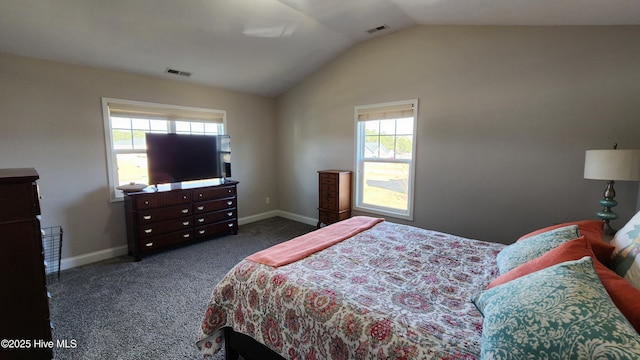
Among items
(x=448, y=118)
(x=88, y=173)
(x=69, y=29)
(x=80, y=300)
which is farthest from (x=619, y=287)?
(x=88, y=173)

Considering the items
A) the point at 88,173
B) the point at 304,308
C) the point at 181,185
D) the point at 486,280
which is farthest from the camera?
the point at 181,185

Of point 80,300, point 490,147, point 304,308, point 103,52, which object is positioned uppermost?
point 103,52

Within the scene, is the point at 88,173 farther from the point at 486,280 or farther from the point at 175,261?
the point at 486,280

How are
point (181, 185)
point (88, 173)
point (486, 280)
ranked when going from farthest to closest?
point (181, 185) < point (88, 173) < point (486, 280)

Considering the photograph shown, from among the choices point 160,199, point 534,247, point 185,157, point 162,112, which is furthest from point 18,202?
point 534,247

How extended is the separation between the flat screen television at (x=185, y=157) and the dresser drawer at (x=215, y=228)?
71 centimetres

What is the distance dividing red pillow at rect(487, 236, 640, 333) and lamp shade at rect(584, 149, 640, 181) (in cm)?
96

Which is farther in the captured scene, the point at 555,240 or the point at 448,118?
the point at 448,118

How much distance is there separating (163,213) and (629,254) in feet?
13.2

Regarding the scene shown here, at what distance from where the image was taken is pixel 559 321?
802mm

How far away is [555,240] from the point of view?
145 centimetres

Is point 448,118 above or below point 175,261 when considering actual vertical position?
above

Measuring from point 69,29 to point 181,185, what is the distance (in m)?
2.04

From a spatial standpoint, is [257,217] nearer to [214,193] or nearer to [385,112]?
[214,193]
